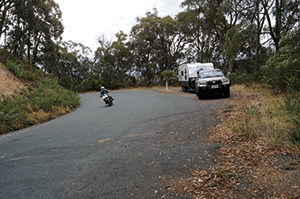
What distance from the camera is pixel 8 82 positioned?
13727 mm

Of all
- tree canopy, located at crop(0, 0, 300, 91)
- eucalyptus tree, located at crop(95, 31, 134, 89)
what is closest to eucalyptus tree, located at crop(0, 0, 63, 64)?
tree canopy, located at crop(0, 0, 300, 91)

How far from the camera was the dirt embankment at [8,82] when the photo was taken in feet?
41.5

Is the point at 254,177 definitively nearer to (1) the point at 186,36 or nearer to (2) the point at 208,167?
(2) the point at 208,167

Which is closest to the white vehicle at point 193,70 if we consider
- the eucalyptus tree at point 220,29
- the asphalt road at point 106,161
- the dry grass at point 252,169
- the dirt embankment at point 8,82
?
the eucalyptus tree at point 220,29

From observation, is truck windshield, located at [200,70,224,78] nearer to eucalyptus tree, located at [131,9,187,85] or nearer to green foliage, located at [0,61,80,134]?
green foliage, located at [0,61,80,134]

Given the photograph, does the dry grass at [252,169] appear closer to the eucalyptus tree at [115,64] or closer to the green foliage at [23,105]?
the green foliage at [23,105]

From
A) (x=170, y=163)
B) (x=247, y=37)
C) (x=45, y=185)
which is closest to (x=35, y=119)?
(x=45, y=185)

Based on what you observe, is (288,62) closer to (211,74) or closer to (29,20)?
(211,74)

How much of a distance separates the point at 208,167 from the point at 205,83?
30.1 ft

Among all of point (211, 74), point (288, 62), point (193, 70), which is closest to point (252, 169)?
point (288, 62)

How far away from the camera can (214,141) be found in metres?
4.84

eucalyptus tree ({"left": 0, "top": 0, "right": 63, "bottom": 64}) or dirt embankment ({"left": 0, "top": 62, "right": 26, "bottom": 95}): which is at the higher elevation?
eucalyptus tree ({"left": 0, "top": 0, "right": 63, "bottom": 64})

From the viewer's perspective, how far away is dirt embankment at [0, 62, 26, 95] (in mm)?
12650

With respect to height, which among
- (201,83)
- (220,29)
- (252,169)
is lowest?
(252,169)
